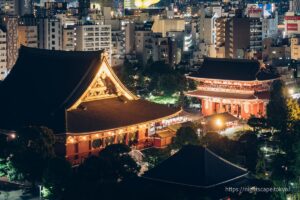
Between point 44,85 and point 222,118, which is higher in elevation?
point 44,85

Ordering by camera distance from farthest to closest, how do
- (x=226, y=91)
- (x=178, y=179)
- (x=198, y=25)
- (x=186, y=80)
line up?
(x=198, y=25) < (x=186, y=80) < (x=226, y=91) < (x=178, y=179)

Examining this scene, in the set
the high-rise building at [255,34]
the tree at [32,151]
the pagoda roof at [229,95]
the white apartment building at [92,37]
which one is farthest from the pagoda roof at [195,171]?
the high-rise building at [255,34]

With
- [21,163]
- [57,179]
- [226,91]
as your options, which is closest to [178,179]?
[57,179]

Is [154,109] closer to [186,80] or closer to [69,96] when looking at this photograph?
[69,96]

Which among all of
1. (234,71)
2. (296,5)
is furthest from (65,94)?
(296,5)

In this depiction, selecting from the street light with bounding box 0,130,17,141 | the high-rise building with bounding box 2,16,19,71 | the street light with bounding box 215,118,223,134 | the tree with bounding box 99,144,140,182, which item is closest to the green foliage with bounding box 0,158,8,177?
the street light with bounding box 0,130,17,141

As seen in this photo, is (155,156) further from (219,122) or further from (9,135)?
(219,122)
